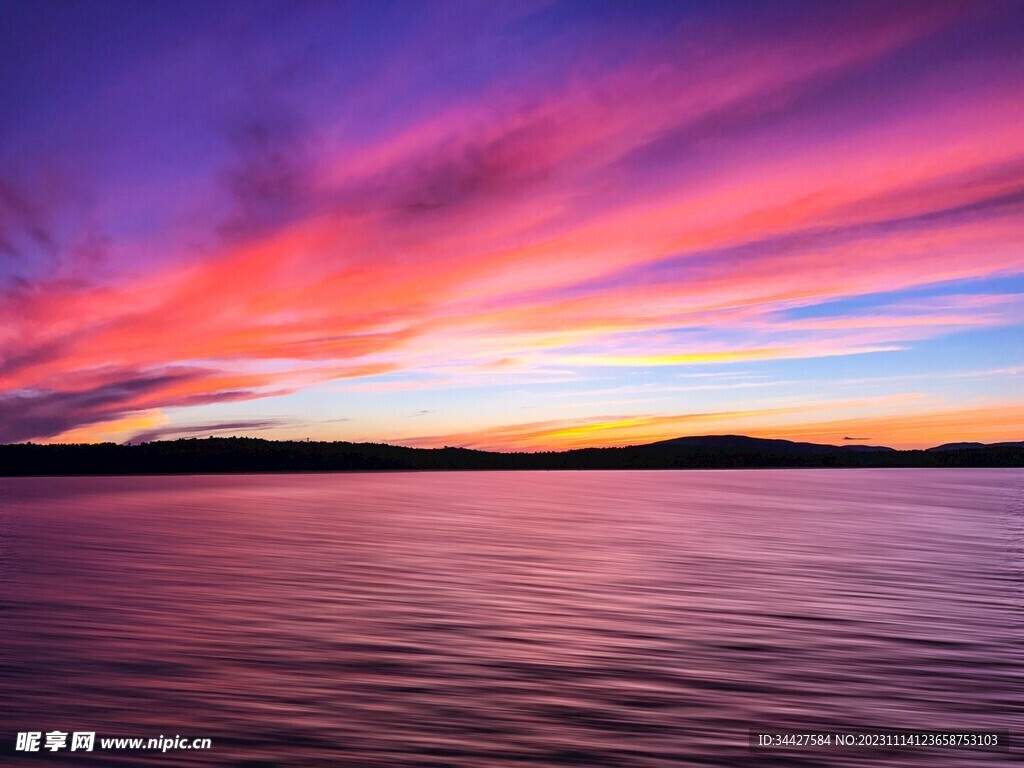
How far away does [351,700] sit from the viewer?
11406mm

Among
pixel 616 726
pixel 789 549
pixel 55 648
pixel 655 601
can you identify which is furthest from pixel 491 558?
pixel 616 726

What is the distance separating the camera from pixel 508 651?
47.3ft

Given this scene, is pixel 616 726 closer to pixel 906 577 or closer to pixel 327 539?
pixel 906 577

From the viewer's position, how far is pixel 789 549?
103ft

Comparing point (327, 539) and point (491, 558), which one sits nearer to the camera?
point (491, 558)

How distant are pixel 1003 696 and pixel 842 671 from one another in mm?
2541

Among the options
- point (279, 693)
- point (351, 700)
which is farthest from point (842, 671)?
point (279, 693)

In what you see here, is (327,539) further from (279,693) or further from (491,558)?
(279,693)

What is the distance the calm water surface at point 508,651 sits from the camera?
9.99 metres

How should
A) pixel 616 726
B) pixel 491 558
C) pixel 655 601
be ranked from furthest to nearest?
1. pixel 491 558
2. pixel 655 601
3. pixel 616 726

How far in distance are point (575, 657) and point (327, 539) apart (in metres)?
25.9

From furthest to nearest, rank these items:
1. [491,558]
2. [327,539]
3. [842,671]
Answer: [327,539] < [491,558] < [842,671]

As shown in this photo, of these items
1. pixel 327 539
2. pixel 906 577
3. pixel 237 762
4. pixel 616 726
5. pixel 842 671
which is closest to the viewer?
pixel 237 762

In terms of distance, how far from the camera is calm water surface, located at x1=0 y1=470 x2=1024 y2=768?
32.8ft
